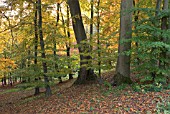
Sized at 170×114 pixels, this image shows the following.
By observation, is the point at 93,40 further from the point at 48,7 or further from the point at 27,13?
the point at 27,13

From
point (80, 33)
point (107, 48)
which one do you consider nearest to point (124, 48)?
point (107, 48)

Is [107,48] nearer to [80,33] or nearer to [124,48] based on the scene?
[124,48]

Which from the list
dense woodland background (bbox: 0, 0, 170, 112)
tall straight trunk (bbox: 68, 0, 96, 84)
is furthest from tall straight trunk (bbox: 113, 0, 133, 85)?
tall straight trunk (bbox: 68, 0, 96, 84)

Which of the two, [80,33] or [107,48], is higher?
[80,33]

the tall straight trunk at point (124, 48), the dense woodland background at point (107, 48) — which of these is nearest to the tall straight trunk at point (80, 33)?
the dense woodland background at point (107, 48)

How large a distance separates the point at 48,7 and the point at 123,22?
380 cm

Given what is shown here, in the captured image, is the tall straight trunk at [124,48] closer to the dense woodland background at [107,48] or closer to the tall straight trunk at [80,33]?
the dense woodland background at [107,48]

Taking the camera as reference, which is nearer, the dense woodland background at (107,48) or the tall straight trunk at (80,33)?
the dense woodland background at (107,48)

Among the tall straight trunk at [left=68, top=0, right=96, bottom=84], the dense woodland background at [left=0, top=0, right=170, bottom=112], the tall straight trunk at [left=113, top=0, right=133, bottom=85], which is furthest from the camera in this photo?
the tall straight trunk at [left=68, top=0, right=96, bottom=84]

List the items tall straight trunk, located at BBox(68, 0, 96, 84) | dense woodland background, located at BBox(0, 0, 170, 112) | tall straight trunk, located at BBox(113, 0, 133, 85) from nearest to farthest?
dense woodland background, located at BBox(0, 0, 170, 112), tall straight trunk, located at BBox(113, 0, 133, 85), tall straight trunk, located at BBox(68, 0, 96, 84)

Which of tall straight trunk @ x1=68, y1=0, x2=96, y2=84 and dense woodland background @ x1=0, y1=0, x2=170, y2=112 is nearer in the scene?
dense woodland background @ x1=0, y1=0, x2=170, y2=112

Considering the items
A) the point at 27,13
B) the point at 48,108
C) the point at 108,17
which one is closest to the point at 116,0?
the point at 108,17

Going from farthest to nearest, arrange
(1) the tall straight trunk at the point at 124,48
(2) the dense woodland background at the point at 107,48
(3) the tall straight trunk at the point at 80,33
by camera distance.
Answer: (3) the tall straight trunk at the point at 80,33, (1) the tall straight trunk at the point at 124,48, (2) the dense woodland background at the point at 107,48

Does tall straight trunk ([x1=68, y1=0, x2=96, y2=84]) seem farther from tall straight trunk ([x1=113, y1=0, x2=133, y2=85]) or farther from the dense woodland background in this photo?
tall straight trunk ([x1=113, y1=0, x2=133, y2=85])
